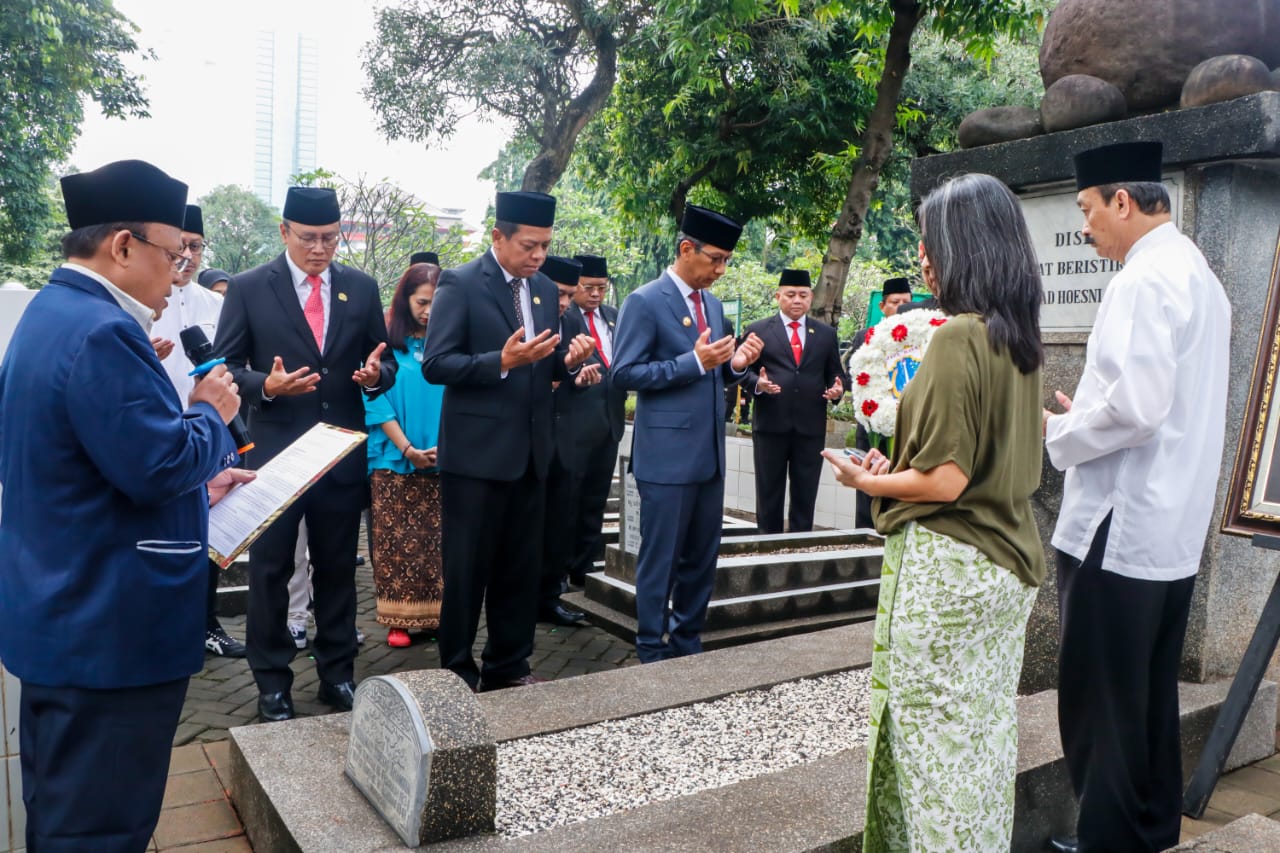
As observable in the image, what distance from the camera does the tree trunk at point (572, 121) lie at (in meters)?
16.5

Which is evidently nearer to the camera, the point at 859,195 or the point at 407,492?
the point at 407,492

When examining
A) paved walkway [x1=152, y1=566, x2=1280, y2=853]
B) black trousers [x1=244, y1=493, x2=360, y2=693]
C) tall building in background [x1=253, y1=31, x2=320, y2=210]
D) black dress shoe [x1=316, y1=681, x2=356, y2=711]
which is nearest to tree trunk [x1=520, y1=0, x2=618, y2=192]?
paved walkway [x1=152, y1=566, x2=1280, y2=853]

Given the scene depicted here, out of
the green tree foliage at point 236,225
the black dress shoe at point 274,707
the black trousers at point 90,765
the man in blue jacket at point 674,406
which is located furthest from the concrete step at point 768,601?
the green tree foliage at point 236,225

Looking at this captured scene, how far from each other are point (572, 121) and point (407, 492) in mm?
12918

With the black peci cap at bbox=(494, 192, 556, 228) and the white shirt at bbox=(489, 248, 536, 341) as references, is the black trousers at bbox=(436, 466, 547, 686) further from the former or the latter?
the black peci cap at bbox=(494, 192, 556, 228)

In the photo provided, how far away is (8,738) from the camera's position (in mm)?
2689

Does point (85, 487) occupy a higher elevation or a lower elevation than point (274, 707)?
higher

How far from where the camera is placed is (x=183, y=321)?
Answer: 529cm

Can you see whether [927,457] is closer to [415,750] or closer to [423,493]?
[415,750]

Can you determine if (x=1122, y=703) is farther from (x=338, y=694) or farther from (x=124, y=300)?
(x=338, y=694)

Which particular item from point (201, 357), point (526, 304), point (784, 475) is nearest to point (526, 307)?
point (526, 304)

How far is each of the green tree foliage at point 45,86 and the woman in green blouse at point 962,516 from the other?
732 inches

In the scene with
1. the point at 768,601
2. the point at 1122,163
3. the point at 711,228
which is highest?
the point at 1122,163

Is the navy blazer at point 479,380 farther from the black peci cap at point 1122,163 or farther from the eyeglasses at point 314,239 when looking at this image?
the black peci cap at point 1122,163
